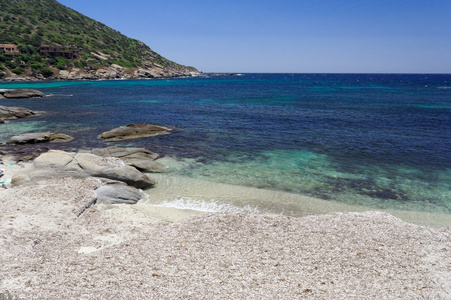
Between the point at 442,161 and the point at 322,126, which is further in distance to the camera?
the point at 322,126

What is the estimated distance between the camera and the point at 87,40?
486 feet

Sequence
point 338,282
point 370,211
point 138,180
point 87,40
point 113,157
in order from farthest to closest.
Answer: point 87,40 → point 113,157 → point 138,180 → point 370,211 → point 338,282

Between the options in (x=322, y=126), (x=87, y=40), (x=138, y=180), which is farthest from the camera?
(x=87, y=40)

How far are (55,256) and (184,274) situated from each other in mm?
4379

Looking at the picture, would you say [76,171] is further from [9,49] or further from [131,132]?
[9,49]

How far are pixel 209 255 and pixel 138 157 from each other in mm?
14205

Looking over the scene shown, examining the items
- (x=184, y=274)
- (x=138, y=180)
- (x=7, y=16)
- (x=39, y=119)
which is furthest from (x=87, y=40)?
(x=184, y=274)

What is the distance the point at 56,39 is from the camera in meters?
130

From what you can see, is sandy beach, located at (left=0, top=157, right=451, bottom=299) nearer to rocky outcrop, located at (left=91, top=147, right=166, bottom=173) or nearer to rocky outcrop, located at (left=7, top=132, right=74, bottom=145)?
rocky outcrop, located at (left=91, top=147, right=166, bottom=173)

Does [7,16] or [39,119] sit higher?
[7,16]

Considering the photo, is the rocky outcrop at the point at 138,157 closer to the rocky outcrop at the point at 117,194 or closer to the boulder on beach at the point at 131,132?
Result: the rocky outcrop at the point at 117,194

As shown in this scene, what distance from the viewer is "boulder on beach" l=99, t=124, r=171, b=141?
29927 mm

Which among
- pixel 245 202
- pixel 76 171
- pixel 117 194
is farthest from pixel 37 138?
pixel 245 202

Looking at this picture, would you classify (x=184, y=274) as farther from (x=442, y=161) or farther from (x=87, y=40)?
(x=87, y=40)
